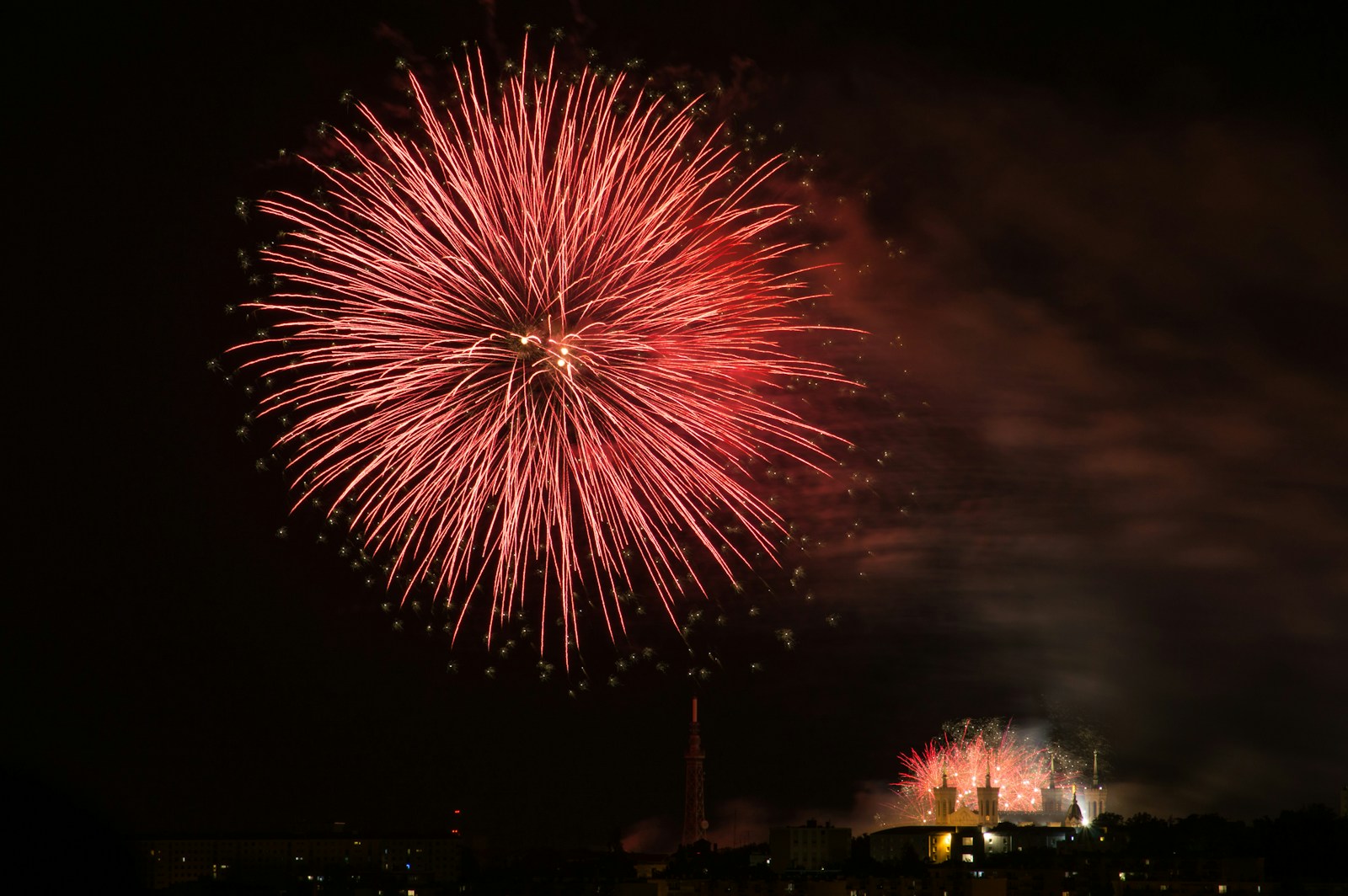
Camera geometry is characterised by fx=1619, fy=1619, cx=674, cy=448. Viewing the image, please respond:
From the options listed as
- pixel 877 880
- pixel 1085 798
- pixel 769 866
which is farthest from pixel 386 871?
pixel 1085 798

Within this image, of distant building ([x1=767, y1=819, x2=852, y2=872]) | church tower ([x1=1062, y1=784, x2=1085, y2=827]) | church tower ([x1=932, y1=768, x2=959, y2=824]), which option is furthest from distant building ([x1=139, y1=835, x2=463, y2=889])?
church tower ([x1=1062, y1=784, x2=1085, y2=827])

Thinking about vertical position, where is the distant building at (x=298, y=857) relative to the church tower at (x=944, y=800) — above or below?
below

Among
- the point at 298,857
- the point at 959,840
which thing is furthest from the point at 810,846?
the point at 298,857

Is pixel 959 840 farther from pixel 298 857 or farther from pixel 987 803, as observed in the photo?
pixel 298 857

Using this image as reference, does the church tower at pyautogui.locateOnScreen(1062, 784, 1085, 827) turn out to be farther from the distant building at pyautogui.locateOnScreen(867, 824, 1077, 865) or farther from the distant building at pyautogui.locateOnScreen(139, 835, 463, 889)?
the distant building at pyautogui.locateOnScreen(139, 835, 463, 889)

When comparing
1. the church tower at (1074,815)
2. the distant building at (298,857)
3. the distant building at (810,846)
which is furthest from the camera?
the church tower at (1074,815)

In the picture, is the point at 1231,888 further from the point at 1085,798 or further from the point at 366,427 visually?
the point at 366,427

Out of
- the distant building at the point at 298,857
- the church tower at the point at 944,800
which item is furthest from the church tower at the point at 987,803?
the distant building at the point at 298,857

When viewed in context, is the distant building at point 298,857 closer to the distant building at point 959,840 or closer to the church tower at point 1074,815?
the distant building at point 959,840
